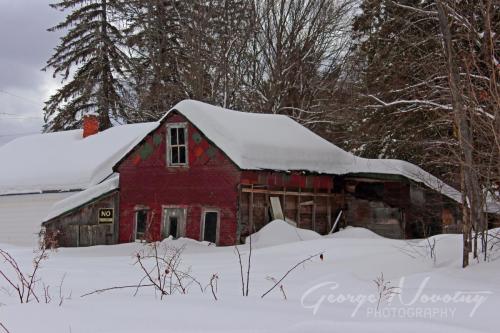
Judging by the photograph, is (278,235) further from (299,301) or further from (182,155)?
(299,301)

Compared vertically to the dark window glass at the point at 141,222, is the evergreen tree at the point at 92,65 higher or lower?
higher

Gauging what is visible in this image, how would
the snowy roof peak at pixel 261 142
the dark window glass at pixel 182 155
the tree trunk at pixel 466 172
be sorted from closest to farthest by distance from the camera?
1. the tree trunk at pixel 466 172
2. the snowy roof peak at pixel 261 142
3. the dark window glass at pixel 182 155

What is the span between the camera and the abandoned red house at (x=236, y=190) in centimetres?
1819

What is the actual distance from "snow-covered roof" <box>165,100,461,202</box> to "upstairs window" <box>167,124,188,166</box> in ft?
1.95

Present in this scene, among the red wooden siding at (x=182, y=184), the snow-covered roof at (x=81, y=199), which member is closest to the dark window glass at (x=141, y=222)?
the red wooden siding at (x=182, y=184)

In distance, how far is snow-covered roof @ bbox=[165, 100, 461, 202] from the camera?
1827 centimetres

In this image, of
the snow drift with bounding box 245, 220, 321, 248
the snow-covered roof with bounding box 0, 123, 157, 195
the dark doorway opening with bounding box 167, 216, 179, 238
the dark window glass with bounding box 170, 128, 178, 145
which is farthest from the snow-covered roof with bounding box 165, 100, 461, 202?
the snow-covered roof with bounding box 0, 123, 157, 195

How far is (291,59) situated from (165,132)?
1419 cm

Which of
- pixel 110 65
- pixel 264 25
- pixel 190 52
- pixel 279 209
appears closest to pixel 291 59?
pixel 264 25

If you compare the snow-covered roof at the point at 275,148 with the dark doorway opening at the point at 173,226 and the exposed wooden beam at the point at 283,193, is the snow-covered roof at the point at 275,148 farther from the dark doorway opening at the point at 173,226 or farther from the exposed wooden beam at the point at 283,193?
the dark doorway opening at the point at 173,226

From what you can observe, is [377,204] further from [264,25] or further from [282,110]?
[264,25]

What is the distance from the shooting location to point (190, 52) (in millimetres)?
32438

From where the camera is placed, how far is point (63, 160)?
1032 inches

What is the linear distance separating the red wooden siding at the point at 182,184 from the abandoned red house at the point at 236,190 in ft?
0.11
